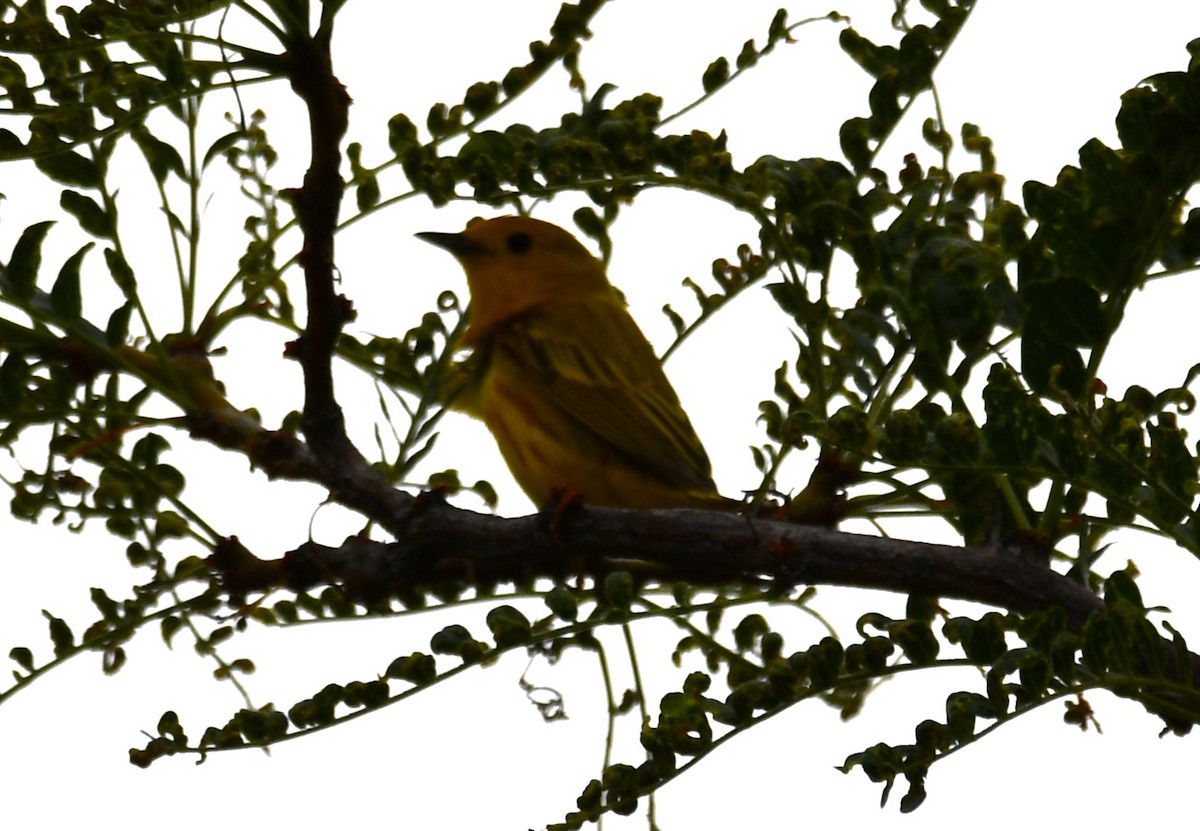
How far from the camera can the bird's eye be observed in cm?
459

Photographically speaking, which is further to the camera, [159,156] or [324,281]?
[159,156]

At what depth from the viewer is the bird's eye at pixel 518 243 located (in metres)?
4.59

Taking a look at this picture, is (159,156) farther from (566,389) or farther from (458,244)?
(458,244)

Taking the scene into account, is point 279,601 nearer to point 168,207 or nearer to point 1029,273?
point 168,207

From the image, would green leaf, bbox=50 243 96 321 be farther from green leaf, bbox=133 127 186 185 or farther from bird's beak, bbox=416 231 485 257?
bird's beak, bbox=416 231 485 257

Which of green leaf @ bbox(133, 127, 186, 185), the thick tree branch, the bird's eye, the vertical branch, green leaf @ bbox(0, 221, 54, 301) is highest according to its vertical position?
the bird's eye

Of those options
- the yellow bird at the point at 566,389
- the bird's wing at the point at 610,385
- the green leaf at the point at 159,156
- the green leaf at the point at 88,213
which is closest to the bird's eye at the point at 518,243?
the yellow bird at the point at 566,389

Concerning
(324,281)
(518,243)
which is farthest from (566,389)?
(324,281)

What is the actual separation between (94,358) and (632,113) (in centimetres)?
83

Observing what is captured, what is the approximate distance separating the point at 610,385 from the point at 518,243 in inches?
38.0

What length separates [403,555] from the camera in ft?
7.24

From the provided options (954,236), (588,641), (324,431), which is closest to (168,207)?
(324,431)

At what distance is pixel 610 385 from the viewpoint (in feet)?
12.4

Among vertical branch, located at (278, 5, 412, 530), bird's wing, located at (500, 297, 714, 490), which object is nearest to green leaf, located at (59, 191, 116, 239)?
vertical branch, located at (278, 5, 412, 530)
